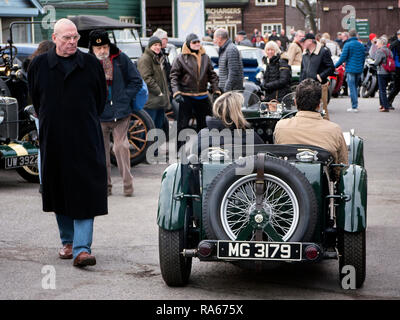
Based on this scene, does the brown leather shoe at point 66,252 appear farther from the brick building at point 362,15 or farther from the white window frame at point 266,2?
the white window frame at point 266,2

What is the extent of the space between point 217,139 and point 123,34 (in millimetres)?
11824

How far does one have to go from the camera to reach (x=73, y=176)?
6.54 m

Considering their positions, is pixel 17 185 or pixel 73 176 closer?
pixel 73 176

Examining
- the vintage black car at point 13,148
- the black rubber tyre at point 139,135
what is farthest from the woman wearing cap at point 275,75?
the vintage black car at point 13,148

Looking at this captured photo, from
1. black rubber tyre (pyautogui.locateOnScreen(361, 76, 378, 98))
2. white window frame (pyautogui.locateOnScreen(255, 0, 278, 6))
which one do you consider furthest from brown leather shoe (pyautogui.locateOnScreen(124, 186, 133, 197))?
white window frame (pyautogui.locateOnScreen(255, 0, 278, 6))

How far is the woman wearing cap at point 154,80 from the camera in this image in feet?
43.3

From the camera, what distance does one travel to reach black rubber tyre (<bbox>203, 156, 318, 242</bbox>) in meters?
5.50

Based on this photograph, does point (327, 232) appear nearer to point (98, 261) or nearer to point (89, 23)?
point (98, 261)

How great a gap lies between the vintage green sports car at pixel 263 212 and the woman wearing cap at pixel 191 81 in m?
6.63

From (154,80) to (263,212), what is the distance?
7974mm

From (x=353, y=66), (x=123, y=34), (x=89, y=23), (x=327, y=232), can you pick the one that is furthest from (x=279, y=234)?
(x=353, y=66)

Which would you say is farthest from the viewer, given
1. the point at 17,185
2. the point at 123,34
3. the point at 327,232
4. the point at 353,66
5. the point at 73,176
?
the point at 353,66

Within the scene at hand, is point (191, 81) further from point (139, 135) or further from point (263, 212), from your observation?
point (263, 212)
